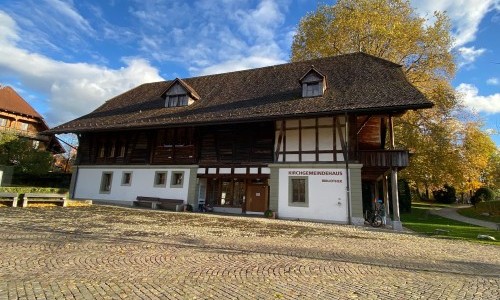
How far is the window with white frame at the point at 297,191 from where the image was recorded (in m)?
18.2

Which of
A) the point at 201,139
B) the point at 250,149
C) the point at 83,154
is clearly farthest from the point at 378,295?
the point at 83,154

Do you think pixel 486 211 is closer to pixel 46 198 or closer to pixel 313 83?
pixel 313 83

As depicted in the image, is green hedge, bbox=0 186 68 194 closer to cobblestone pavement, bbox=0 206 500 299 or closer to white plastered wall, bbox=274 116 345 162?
cobblestone pavement, bbox=0 206 500 299

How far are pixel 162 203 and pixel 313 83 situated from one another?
12927mm

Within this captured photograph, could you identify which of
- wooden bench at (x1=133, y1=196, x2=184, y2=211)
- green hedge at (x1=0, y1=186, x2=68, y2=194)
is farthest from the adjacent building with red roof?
wooden bench at (x1=133, y1=196, x2=184, y2=211)

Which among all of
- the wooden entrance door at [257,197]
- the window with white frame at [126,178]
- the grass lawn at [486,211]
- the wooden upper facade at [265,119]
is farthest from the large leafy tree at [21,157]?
the grass lawn at [486,211]

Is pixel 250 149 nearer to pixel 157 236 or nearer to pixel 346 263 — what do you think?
pixel 157 236

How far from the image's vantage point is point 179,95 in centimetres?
2423

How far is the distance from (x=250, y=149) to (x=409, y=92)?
384 inches

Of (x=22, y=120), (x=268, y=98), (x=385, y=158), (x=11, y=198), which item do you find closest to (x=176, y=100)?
(x=268, y=98)

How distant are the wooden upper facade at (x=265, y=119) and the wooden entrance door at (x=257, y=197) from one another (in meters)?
1.67

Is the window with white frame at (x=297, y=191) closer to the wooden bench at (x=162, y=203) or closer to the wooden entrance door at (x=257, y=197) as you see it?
the wooden entrance door at (x=257, y=197)

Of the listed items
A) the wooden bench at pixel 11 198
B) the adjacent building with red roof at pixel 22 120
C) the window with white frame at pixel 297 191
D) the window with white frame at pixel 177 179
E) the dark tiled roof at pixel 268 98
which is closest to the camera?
the wooden bench at pixel 11 198

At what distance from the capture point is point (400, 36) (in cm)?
2442
